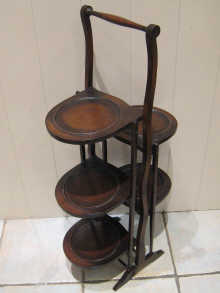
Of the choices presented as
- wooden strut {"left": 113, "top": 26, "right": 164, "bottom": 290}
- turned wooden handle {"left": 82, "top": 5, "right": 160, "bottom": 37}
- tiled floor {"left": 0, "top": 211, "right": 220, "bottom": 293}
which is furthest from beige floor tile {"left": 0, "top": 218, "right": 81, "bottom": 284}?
turned wooden handle {"left": 82, "top": 5, "right": 160, "bottom": 37}

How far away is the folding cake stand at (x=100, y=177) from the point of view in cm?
78

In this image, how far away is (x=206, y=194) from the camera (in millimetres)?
1329

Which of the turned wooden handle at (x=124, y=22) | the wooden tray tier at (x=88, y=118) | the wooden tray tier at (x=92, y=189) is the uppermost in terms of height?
the turned wooden handle at (x=124, y=22)

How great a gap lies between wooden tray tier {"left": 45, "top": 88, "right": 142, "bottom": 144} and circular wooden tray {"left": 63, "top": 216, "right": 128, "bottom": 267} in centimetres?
48

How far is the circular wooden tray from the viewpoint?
3.53ft

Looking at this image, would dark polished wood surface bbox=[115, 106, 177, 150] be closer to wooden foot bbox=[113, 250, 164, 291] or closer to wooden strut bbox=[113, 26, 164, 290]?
wooden strut bbox=[113, 26, 164, 290]

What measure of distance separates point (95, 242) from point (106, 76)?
1.80 ft

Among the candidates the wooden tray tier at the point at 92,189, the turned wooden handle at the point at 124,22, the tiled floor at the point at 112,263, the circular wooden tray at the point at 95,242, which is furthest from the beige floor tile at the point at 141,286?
the turned wooden handle at the point at 124,22

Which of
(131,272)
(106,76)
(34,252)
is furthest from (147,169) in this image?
(34,252)

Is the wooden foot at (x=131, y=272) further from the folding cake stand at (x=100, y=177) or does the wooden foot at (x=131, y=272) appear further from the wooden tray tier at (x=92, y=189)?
the wooden tray tier at (x=92, y=189)

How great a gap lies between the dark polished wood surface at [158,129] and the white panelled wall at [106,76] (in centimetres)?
8

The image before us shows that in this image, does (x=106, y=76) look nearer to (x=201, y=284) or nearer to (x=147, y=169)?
(x=147, y=169)

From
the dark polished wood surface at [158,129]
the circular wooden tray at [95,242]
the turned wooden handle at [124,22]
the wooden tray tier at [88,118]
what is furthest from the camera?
the circular wooden tray at [95,242]

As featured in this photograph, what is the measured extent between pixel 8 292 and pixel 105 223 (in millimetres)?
398
